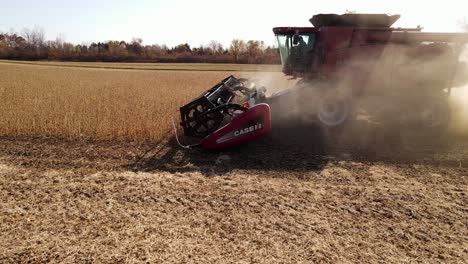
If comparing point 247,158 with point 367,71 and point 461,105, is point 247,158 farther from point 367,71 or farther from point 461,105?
point 461,105

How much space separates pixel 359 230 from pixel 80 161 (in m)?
4.58

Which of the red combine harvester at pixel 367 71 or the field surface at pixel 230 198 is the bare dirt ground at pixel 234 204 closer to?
the field surface at pixel 230 198

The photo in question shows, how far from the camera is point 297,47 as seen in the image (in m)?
7.77

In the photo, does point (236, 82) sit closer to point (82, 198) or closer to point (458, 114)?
point (82, 198)

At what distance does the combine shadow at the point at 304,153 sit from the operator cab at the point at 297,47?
191 centimetres

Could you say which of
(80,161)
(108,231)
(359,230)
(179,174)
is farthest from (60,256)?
(359,230)

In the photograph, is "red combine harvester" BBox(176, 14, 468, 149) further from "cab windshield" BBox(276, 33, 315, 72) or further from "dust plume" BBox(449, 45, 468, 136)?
"dust plume" BBox(449, 45, 468, 136)

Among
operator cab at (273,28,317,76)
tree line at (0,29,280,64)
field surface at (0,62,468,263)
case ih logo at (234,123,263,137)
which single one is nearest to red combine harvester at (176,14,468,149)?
operator cab at (273,28,317,76)

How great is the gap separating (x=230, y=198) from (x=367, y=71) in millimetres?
5233

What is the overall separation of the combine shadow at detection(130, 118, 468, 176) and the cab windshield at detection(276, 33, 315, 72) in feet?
6.35

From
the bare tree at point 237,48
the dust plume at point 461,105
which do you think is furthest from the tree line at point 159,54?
the dust plume at point 461,105

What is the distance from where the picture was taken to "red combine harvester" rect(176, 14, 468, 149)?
710 cm

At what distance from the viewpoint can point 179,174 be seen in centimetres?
473

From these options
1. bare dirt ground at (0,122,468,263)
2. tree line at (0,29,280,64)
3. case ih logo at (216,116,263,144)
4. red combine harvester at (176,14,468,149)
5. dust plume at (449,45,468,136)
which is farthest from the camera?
tree line at (0,29,280,64)
